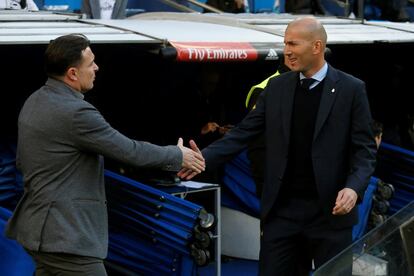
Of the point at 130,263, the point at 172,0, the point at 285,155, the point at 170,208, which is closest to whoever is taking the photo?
the point at 285,155

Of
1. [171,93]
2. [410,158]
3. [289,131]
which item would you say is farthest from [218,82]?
[289,131]

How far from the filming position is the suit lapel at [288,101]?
16.1 ft

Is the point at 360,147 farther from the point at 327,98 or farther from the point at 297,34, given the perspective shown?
the point at 297,34

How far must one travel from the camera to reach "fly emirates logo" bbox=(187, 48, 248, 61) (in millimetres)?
6137

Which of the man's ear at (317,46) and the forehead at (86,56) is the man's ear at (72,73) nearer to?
the forehead at (86,56)

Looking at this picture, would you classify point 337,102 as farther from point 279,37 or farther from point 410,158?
point 410,158

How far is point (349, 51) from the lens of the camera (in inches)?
351

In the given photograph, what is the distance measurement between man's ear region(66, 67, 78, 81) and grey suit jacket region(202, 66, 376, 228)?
97 centimetres

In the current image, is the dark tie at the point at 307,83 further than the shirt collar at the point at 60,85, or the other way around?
the dark tie at the point at 307,83

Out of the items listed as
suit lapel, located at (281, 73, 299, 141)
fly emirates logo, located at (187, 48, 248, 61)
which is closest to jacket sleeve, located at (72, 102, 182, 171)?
suit lapel, located at (281, 73, 299, 141)

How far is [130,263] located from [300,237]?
181 cm

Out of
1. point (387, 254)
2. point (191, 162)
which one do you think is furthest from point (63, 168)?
point (387, 254)

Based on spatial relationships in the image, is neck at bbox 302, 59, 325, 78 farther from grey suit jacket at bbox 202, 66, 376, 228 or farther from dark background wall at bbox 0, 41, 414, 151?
dark background wall at bbox 0, 41, 414, 151

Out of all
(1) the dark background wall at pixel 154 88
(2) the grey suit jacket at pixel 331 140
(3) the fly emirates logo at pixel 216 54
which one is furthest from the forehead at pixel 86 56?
(1) the dark background wall at pixel 154 88
